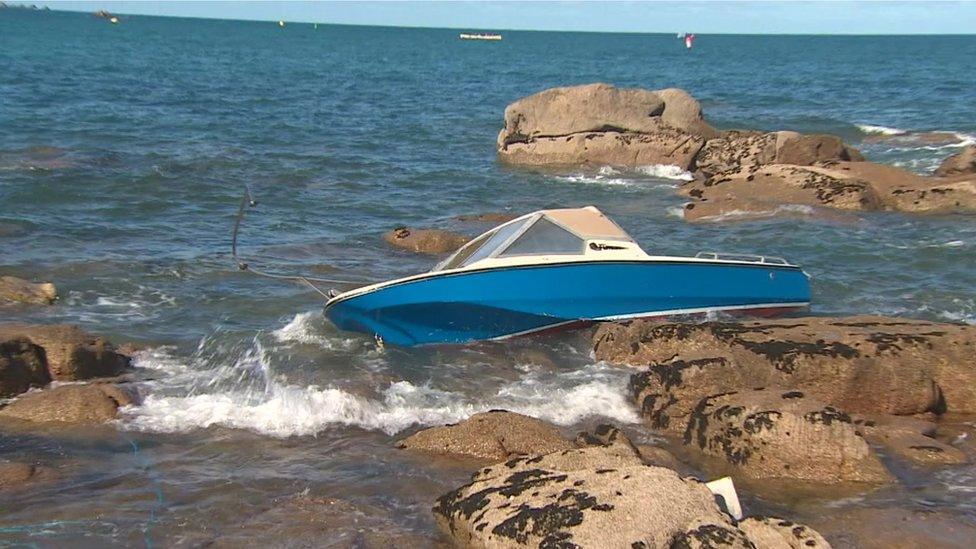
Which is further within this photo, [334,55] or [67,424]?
[334,55]

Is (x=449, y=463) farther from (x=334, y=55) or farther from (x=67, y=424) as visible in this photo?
(x=334, y=55)

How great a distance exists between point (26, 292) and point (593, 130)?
60.2ft

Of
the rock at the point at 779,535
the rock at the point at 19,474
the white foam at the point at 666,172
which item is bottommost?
the white foam at the point at 666,172

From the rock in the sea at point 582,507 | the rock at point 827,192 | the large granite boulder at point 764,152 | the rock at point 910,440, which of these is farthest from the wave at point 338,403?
the large granite boulder at point 764,152

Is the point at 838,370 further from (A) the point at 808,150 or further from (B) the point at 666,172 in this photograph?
(B) the point at 666,172

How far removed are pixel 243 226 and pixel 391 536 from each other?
43.9 ft

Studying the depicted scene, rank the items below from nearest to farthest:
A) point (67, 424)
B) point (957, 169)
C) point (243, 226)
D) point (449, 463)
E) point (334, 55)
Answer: point (449, 463) < point (67, 424) < point (243, 226) < point (957, 169) < point (334, 55)

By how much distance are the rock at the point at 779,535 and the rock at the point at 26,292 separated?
35.7 feet

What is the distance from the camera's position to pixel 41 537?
24.7 ft

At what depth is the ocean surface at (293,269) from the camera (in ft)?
28.4

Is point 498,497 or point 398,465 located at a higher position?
point 498,497

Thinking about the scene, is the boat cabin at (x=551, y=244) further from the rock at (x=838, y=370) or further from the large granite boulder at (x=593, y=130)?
the large granite boulder at (x=593, y=130)

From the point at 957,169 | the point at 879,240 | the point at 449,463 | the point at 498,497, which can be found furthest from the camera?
the point at 957,169

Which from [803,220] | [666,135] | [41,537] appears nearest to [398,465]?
[41,537]
